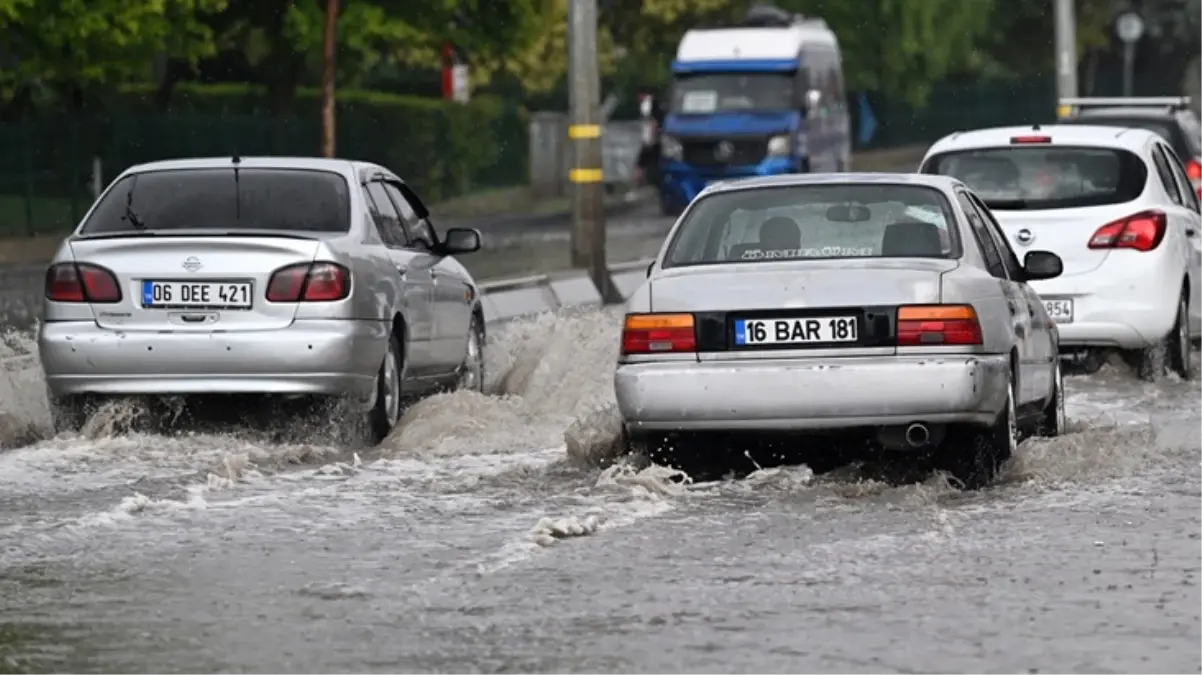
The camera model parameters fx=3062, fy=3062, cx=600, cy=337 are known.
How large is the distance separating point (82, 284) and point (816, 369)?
4012mm

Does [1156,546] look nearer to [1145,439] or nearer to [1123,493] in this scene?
[1123,493]

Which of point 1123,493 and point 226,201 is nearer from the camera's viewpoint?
point 1123,493

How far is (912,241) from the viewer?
39.6 feet

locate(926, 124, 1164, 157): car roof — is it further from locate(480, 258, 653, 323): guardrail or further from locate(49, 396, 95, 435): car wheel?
locate(480, 258, 653, 323): guardrail

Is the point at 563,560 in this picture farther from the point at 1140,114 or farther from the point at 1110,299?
the point at 1140,114

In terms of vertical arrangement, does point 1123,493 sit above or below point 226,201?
below

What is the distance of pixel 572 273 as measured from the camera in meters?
29.0

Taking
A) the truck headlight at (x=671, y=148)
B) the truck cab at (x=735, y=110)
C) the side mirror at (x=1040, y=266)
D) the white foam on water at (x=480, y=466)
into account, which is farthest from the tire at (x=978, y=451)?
the truck headlight at (x=671, y=148)

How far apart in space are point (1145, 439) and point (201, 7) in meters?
33.5

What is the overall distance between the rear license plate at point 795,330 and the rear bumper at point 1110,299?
6.21 meters

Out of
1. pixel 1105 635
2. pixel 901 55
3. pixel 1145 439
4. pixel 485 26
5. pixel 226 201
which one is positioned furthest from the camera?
pixel 901 55

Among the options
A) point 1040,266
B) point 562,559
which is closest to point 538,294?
point 1040,266

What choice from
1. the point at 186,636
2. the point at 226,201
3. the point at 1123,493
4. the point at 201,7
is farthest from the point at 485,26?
the point at 186,636

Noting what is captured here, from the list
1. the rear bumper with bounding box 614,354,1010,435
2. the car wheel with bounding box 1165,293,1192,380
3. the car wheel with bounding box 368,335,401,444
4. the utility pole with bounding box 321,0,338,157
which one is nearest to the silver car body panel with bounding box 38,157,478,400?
the car wheel with bounding box 368,335,401,444
